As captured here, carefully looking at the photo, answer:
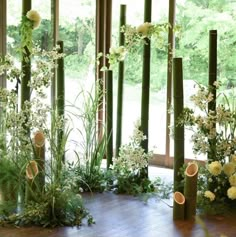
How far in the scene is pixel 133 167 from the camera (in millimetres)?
4762

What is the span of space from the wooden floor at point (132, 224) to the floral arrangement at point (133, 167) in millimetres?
286

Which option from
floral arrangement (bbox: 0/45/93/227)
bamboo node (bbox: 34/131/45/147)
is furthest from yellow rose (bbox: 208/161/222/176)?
bamboo node (bbox: 34/131/45/147)

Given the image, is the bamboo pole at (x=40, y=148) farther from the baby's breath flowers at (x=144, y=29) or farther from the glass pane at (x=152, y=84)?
the glass pane at (x=152, y=84)

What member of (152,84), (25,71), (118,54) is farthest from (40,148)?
(152,84)

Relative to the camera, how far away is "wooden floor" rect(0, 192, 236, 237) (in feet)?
11.8

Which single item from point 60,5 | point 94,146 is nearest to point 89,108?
point 94,146

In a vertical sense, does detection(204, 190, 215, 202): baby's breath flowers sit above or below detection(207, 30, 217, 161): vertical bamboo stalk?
below

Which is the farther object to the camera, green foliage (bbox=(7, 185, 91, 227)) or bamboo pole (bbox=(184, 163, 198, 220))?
bamboo pole (bbox=(184, 163, 198, 220))

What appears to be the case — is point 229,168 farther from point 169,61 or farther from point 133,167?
point 169,61

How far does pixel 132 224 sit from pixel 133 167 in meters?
0.99

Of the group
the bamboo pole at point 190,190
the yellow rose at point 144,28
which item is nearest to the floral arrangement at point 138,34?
the yellow rose at point 144,28

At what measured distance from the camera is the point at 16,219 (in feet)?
12.4

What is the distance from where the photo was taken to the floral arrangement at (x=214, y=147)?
4.10 metres

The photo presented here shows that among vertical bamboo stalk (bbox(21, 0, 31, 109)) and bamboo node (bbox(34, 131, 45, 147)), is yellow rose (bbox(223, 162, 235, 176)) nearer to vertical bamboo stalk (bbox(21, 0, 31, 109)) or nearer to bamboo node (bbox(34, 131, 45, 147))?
bamboo node (bbox(34, 131, 45, 147))
